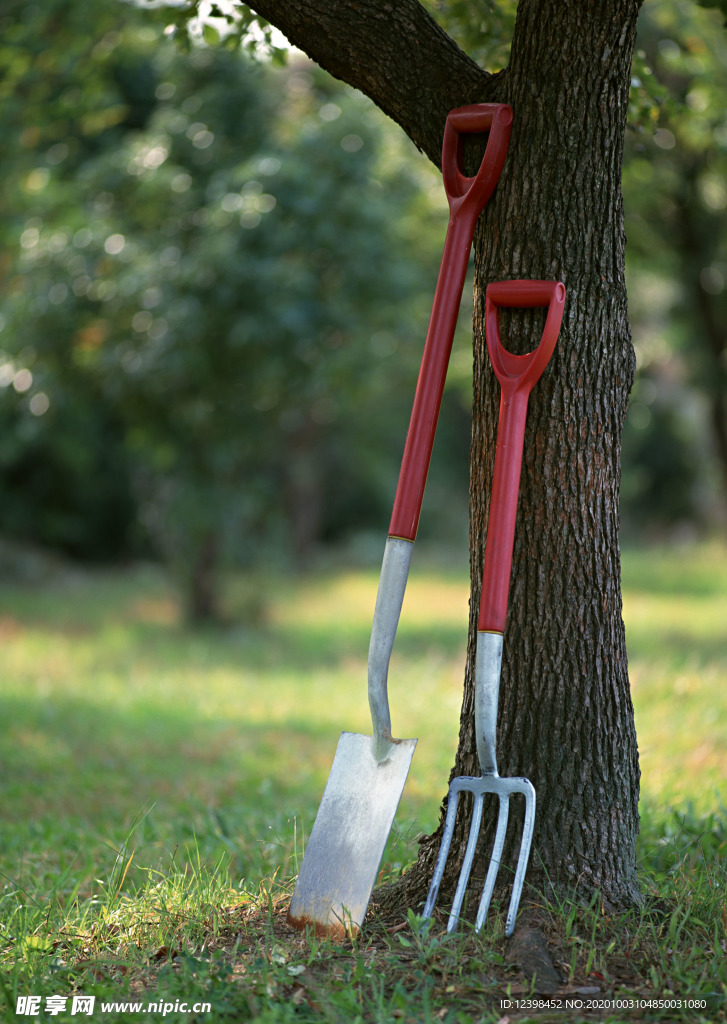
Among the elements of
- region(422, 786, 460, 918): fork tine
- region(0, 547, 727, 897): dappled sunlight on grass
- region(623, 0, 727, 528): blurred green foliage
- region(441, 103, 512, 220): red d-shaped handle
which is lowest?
region(0, 547, 727, 897): dappled sunlight on grass

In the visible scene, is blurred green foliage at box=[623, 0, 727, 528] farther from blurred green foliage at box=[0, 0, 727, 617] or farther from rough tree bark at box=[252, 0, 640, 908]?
rough tree bark at box=[252, 0, 640, 908]

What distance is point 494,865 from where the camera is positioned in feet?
6.93

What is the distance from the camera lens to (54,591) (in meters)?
11.8

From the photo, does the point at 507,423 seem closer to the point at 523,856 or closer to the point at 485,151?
the point at 485,151

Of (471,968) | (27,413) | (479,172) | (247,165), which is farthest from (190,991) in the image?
(27,413)

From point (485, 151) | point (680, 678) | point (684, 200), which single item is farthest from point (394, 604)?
point (684, 200)

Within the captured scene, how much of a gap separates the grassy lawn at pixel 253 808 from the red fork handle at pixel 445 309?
3.20 feet

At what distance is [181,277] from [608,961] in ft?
19.4

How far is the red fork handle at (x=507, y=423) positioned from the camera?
2.12m

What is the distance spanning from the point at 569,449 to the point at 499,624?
475mm

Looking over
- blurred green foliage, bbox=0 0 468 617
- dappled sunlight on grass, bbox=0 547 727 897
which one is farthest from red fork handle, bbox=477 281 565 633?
blurred green foliage, bbox=0 0 468 617

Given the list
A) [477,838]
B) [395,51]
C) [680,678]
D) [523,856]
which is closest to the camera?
[523,856]

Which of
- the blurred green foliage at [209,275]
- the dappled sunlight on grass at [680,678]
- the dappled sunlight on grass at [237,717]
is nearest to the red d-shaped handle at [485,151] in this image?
the dappled sunlight on grass at [237,717]

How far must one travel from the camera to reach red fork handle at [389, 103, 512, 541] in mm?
2244
